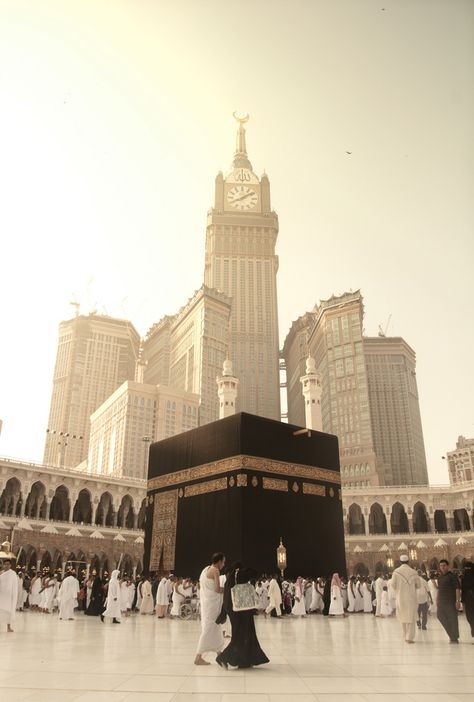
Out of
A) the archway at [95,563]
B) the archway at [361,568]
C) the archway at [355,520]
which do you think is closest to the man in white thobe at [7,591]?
the archway at [95,563]

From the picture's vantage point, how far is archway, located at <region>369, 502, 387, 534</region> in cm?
4428

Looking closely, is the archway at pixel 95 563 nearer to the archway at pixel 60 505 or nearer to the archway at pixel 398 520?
the archway at pixel 60 505

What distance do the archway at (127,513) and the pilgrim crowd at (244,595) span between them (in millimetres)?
21648

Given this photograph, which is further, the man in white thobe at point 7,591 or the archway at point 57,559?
the archway at point 57,559

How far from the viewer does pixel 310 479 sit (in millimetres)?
18625

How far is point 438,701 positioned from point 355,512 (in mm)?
Result: 40990

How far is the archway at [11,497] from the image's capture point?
3422cm

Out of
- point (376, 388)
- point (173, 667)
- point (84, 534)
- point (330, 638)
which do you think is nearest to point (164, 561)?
point (330, 638)

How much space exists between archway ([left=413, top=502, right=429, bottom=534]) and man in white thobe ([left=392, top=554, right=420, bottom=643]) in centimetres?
3678

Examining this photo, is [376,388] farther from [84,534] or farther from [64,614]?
[64,614]

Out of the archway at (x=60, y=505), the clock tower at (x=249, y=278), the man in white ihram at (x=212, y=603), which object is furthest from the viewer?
the clock tower at (x=249, y=278)

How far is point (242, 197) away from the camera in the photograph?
87938 millimetres

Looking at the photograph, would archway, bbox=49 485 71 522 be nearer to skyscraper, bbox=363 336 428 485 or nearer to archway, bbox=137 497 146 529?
archway, bbox=137 497 146 529

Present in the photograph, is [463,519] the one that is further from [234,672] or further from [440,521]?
[234,672]
